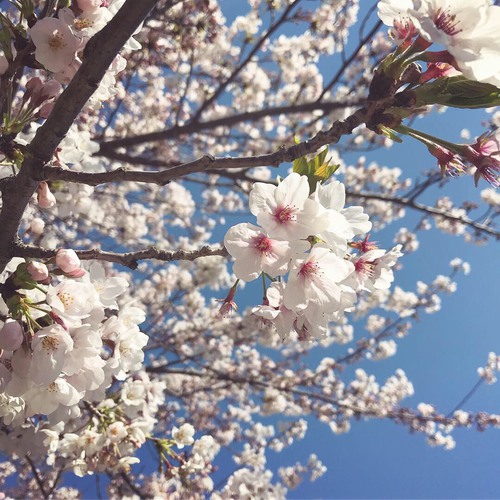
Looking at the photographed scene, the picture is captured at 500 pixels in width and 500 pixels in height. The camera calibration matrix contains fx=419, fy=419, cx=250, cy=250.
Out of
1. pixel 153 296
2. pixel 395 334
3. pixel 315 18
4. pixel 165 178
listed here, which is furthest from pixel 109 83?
pixel 395 334

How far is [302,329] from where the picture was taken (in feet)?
4.44

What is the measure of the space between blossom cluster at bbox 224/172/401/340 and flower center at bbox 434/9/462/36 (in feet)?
1.46

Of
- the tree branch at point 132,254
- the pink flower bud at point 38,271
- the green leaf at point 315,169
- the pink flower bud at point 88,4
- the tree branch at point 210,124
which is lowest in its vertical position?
the pink flower bud at point 38,271

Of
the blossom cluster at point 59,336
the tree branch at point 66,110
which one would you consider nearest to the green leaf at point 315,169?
the tree branch at point 66,110

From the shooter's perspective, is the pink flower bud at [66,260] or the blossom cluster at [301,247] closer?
the blossom cluster at [301,247]

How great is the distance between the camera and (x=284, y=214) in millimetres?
1172

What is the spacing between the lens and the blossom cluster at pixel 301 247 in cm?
114

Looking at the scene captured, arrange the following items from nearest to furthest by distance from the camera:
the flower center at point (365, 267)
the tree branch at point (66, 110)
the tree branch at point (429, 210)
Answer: the tree branch at point (66, 110) → the flower center at point (365, 267) → the tree branch at point (429, 210)

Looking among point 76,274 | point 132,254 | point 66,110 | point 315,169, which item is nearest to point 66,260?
point 76,274

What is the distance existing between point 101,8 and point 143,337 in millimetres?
1161

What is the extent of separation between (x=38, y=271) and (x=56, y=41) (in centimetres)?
72

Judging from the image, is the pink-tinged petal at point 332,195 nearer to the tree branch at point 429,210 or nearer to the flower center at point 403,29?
the flower center at point 403,29

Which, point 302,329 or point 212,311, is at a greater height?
point 212,311

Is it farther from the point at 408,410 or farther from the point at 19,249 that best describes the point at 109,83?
the point at 408,410
